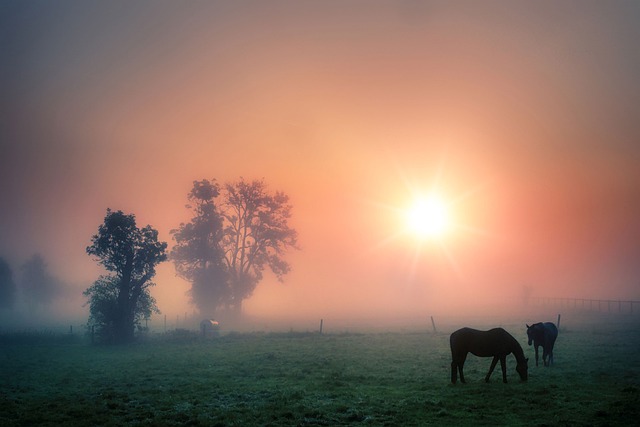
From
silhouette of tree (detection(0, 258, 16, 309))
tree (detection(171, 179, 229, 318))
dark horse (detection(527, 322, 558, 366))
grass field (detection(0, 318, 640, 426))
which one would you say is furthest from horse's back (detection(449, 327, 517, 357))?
silhouette of tree (detection(0, 258, 16, 309))

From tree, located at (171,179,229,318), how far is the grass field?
34.3 metres

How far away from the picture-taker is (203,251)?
71.3 m

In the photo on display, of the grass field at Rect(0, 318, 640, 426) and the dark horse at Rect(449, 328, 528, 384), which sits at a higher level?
the dark horse at Rect(449, 328, 528, 384)

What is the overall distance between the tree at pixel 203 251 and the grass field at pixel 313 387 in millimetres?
34299

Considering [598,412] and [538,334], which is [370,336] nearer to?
[538,334]

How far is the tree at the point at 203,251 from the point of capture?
234 ft

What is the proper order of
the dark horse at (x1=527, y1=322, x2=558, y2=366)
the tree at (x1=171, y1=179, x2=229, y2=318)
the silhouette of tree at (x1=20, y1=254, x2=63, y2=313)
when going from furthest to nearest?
the silhouette of tree at (x1=20, y1=254, x2=63, y2=313) → the tree at (x1=171, y1=179, x2=229, y2=318) → the dark horse at (x1=527, y1=322, x2=558, y2=366)

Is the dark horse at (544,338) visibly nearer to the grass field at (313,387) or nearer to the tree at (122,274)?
the grass field at (313,387)

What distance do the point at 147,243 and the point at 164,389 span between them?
32.7 m

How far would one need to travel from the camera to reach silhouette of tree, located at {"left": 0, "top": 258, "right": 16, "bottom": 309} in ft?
343

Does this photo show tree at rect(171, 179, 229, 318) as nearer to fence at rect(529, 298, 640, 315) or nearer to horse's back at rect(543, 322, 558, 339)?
horse's back at rect(543, 322, 558, 339)

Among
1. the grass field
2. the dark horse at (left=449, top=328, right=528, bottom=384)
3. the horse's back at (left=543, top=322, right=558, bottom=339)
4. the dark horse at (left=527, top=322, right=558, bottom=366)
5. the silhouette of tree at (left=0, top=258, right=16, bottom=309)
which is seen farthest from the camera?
the silhouette of tree at (left=0, top=258, right=16, bottom=309)

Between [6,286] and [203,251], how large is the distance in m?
72.3

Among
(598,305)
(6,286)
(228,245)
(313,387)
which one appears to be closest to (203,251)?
(228,245)
